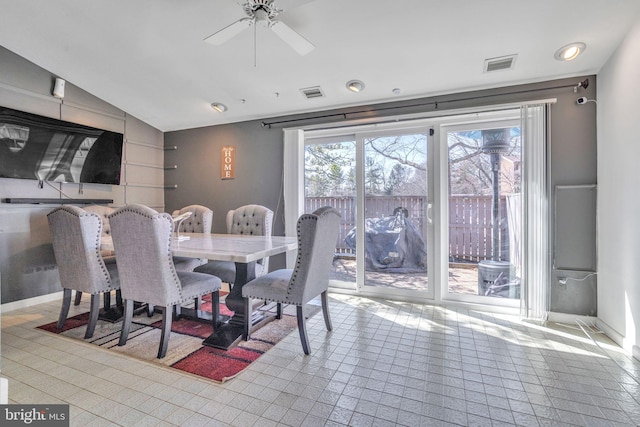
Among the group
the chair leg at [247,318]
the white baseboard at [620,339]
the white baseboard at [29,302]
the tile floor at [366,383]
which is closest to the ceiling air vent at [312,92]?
the chair leg at [247,318]

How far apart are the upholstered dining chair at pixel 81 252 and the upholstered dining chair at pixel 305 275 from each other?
1.25 m

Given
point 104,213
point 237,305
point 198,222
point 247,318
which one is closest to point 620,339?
point 247,318

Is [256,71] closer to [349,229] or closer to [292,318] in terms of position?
[349,229]

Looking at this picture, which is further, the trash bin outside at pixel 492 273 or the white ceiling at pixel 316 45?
the trash bin outside at pixel 492 273

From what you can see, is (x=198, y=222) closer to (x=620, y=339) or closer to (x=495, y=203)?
(x=495, y=203)

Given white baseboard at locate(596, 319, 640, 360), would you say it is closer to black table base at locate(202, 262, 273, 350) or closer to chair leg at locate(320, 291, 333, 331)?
chair leg at locate(320, 291, 333, 331)

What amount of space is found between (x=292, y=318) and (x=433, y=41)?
279cm

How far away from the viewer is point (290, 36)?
2184 mm

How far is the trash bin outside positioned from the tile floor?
2.13 ft

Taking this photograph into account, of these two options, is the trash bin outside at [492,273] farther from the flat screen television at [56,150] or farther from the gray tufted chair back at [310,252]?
the flat screen television at [56,150]

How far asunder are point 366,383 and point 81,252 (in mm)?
2413

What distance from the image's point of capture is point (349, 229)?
3.98 meters

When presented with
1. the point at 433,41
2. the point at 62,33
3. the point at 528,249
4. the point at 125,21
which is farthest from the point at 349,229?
the point at 62,33

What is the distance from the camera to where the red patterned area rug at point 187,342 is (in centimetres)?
213
